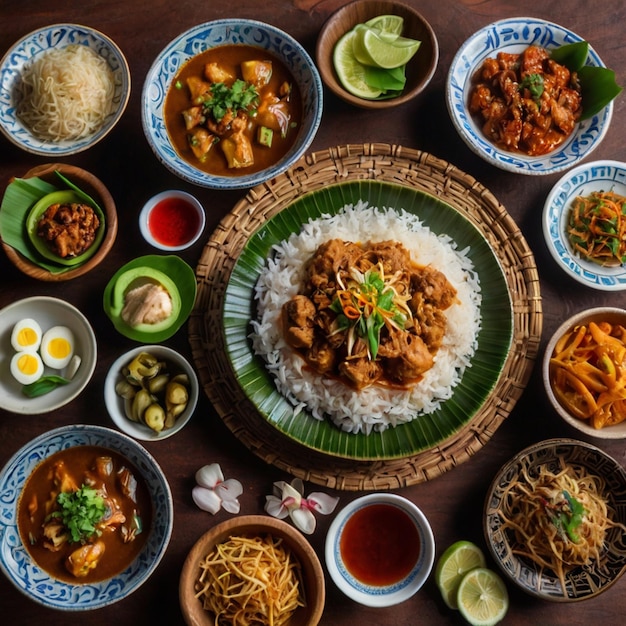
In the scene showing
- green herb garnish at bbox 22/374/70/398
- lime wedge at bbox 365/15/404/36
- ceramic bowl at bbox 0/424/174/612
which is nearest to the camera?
ceramic bowl at bbox 0/424/174/612

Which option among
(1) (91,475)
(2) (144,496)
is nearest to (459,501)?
(2) (144,496)

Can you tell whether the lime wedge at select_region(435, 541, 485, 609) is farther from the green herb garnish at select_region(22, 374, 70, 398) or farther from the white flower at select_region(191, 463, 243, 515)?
the green herb garnish at select_region(22, 374, 70, 398)

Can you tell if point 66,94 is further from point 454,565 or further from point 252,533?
point 454,565

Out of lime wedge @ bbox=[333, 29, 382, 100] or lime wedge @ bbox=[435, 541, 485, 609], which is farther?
lime wedge @ bbox=[333, 29, 382, 100]

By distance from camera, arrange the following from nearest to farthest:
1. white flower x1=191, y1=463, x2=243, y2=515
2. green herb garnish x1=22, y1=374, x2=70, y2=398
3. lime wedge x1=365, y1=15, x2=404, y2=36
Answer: green herb garnish x1=22, y1=374, x2=70, y2=398
white flower x1=191, y1=463, x2=243, y2=515
lime wedge x1=365, y1=15, x2=404, y2=36

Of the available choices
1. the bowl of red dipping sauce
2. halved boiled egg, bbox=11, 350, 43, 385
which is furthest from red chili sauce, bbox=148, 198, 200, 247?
halved boiled egg, bbox=11, 350, 43, 385

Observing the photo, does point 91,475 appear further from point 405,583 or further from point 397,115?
point 397,115

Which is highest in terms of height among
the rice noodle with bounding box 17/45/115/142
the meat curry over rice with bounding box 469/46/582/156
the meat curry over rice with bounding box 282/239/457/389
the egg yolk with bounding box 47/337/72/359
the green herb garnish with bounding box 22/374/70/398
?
the meat curry over rice with bounding box 469/46/582/156

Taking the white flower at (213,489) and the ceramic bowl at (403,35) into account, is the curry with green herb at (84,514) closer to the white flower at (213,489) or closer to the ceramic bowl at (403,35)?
the white flower at (213,489)
